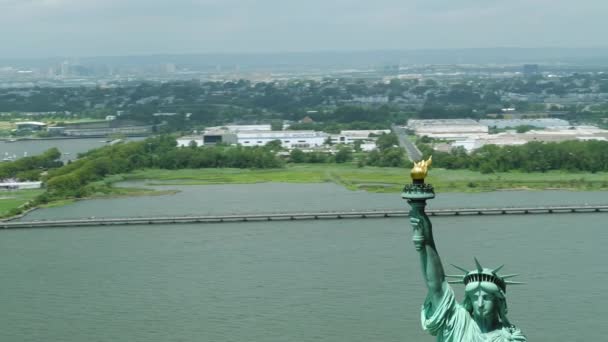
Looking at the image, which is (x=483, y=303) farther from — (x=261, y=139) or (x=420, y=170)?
(x=261, y=139)

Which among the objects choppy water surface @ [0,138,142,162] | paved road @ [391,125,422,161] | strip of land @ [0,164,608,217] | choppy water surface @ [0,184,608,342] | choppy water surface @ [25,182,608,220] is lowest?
choppy water surface @ [0,184,608,342]

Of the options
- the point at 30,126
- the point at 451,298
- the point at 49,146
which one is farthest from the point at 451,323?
the point at 30,126

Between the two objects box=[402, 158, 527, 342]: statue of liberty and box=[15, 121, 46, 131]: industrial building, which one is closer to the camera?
box=[402, 158, 527, 342]: statue of liberty

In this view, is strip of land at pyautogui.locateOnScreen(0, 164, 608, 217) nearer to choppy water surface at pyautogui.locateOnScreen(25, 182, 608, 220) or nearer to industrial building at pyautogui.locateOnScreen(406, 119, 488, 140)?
choppy water surface at pyautogui.locateOnScreen(25, 182, 608, 220)

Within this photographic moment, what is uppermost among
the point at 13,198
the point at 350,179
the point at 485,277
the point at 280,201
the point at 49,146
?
the point at 485,277

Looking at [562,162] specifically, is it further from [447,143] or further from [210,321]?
[210,321]

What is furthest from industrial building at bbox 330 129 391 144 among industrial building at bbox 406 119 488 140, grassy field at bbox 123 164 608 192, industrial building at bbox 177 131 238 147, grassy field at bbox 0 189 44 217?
grassy field at bbox 0 189 44 217

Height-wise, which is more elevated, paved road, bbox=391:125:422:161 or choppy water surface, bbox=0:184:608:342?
paved road, bbox=391:125:422:161
